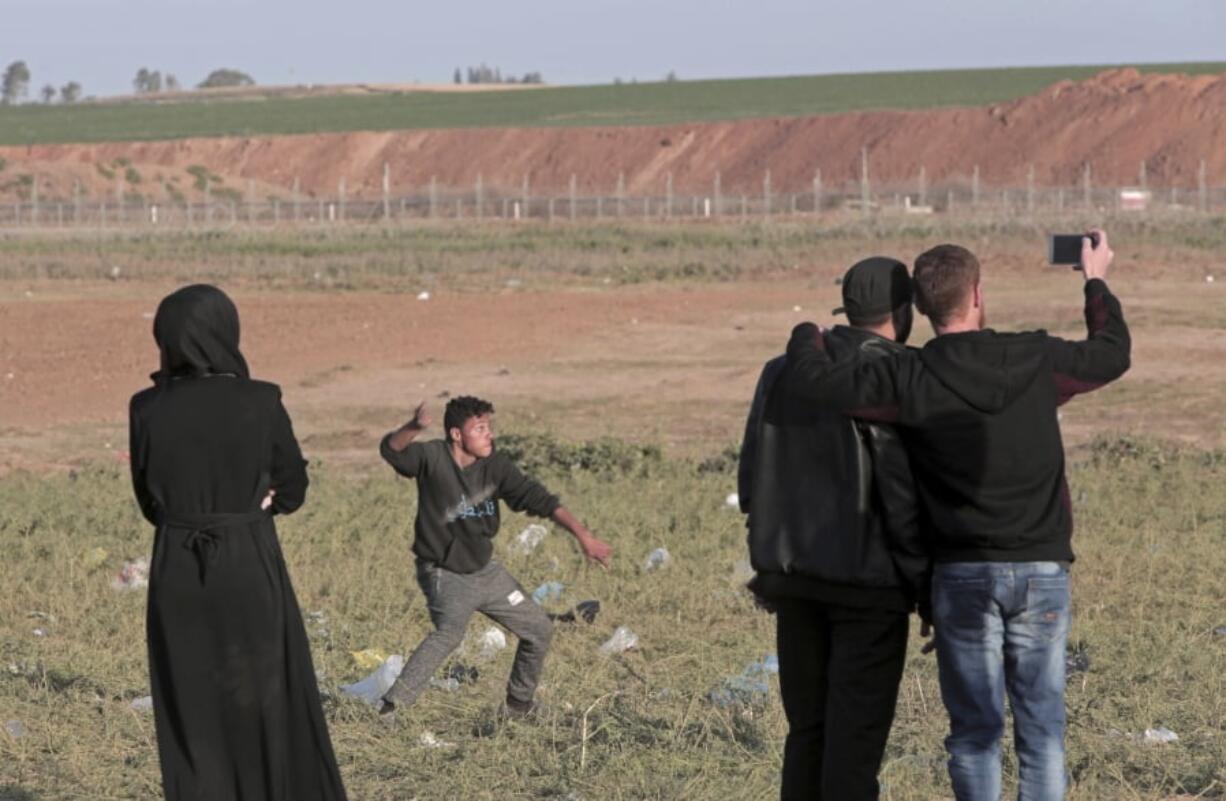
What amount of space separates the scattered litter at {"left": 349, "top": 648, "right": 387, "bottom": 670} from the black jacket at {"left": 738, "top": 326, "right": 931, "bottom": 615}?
3.65 m

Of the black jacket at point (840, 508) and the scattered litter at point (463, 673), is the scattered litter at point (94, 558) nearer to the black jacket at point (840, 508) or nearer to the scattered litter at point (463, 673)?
the scattered litter at point (463, 673)

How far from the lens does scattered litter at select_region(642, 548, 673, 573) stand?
1029cm

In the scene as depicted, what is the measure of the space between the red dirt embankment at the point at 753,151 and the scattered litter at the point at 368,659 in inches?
2988

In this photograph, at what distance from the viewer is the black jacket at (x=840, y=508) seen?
478 cm

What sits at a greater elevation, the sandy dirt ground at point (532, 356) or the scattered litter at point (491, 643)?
the sandy dirt ground at point (532, 356)

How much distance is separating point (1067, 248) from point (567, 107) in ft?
403

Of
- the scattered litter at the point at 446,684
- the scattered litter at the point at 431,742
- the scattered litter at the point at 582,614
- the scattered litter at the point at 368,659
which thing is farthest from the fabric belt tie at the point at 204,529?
the scattered litter at the point at 582,614

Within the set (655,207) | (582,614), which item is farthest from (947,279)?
(655,207)

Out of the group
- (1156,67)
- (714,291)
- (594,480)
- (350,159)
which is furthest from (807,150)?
(594,480)

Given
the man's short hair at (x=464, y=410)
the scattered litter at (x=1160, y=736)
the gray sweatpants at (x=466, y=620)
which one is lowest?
the scattered litter at (x=1160, y=736)

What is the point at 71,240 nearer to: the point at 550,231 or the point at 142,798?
the point at 550,231

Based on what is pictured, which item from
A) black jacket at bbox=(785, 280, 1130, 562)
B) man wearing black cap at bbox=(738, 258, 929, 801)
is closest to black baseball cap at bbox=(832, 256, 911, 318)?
man wearing black cap at bbox=(738, 258, 929, 801)

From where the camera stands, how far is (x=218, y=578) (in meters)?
4.95

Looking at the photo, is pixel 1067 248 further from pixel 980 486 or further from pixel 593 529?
pixel 593 529
